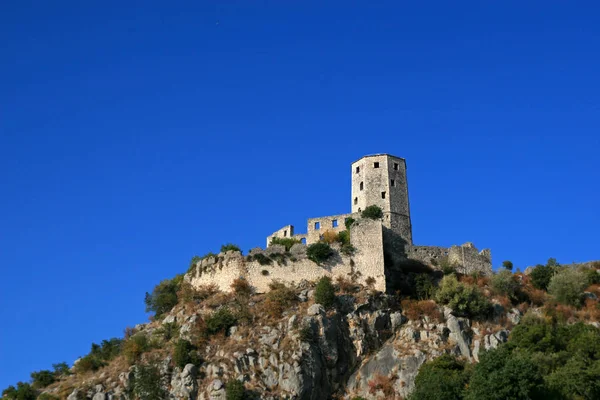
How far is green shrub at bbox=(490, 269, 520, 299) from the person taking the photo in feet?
204

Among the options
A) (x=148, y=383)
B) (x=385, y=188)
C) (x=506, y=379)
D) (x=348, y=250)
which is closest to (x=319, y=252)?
(x=348, y=250)

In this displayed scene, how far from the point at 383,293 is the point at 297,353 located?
853cm

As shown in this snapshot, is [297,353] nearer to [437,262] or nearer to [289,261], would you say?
[289,261]

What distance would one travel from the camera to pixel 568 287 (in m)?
61.6

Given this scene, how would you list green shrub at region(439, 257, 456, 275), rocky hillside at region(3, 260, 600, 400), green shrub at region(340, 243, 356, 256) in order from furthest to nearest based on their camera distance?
green shrub at region(439, 257, 456, 275) < green shrub at region(340, 243, 356, 256) < rocky hillside at region(3, 260, 600, 400)

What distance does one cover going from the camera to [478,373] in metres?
50.5

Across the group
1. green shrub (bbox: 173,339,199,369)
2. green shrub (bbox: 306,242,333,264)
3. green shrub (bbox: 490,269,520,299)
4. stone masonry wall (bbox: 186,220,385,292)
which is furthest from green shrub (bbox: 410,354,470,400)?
green shrub (bbox: 173,339,199,369)

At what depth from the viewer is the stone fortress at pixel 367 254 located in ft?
204

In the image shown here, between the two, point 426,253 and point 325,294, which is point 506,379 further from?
point 426,253

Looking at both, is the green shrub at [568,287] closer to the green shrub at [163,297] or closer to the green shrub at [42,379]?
the green shrub at [163,297]

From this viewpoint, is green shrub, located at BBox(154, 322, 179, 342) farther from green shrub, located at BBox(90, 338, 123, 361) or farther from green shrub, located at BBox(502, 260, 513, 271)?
green shrub, located at BBox(502, 260, 513, 271)

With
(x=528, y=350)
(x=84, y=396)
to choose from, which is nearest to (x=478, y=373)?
(x=528, y=350)

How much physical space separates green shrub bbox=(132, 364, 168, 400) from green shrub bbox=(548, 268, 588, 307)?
27.5m

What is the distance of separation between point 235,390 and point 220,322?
20.7 ft
